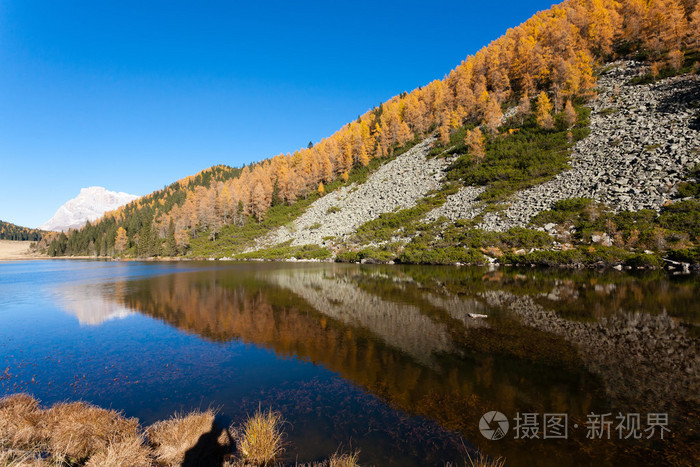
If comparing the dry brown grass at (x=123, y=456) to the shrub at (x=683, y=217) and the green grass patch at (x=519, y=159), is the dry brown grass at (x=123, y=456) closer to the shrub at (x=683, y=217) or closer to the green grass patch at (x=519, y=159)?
the shrub at (x=683, y=217)

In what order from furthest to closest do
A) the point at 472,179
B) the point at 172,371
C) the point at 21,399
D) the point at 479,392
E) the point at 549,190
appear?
the point at 472,179 → the point at 549,190 → the point at 172,371 → the point at 479,392 → the point at 21,399

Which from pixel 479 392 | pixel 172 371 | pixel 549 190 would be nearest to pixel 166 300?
pixel 172 371

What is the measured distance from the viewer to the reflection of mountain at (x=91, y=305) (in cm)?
1738

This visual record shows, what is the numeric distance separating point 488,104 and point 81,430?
91.1 metres

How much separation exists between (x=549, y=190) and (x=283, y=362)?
50.1 meters

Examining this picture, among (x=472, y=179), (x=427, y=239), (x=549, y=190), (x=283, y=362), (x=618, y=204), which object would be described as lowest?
(x=283, y=362)

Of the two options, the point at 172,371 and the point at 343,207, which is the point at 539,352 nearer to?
the point at 172,371

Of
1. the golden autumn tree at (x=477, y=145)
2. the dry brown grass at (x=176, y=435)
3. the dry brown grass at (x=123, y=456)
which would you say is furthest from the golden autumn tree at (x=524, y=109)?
the dry brown grass at (x=123, y=456)

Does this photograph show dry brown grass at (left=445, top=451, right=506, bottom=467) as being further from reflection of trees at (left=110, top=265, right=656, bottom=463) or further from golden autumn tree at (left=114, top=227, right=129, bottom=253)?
golden autumn tree at (left=114, top=227, right=129, bottom=253)

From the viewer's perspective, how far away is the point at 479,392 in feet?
25.3

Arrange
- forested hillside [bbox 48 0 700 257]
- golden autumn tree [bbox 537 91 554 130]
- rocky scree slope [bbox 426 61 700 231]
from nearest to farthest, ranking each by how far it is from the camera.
→ rocky scree slope [bbox 426 61 700 231]
golden autumn tree [bbox 537 91 554 130]
forested hillside [bbox 48 0 700 257]

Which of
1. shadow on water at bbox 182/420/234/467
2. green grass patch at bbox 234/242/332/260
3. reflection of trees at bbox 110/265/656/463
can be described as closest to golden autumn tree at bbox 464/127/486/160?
green grass patch at bbox 234/242/332/260

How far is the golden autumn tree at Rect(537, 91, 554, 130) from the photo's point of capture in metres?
60.4

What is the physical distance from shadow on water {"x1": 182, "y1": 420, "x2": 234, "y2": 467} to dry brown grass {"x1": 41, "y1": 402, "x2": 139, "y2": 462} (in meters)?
1.18
